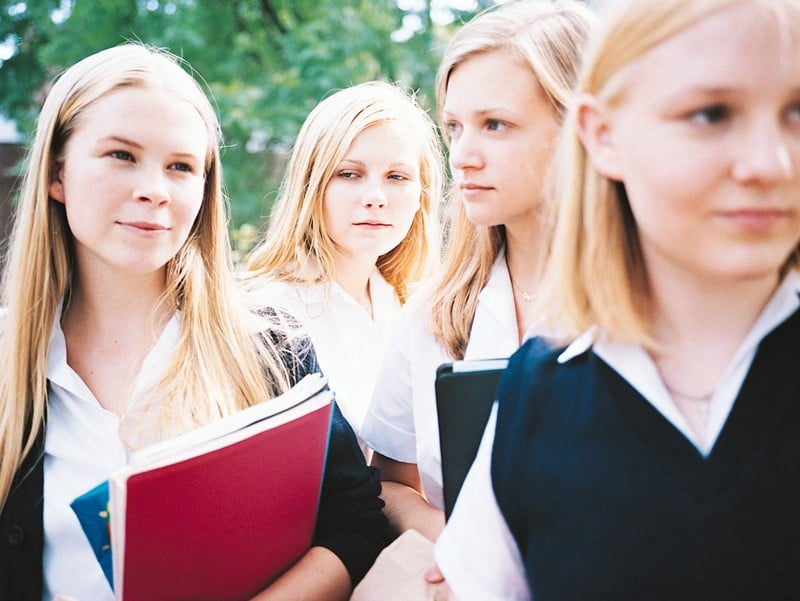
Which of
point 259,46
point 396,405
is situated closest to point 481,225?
point 396,405

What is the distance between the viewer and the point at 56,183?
1.88 metres

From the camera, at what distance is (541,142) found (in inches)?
69.3

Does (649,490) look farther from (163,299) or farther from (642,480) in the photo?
(163,299)

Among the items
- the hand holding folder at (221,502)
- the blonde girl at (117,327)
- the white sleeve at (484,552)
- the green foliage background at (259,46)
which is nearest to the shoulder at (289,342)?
the blonde girl at (117,327)

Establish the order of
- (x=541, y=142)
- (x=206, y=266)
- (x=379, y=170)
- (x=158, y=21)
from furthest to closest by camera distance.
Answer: (x=158, y=21), (x=379, y=170), (x=206, y=266), (x=541, y=142)

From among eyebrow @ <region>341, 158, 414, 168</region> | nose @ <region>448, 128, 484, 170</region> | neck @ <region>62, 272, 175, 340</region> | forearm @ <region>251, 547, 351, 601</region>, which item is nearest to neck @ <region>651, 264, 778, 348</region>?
nose @ <region>448, 128, 484, 170</region>

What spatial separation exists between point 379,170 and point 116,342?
38.4 inches

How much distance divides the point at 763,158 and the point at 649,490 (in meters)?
0.43

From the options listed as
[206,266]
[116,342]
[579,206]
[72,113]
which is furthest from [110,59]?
[579,206]

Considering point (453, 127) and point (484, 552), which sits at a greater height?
point (453, 127)

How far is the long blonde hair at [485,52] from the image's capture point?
1783 millimetres

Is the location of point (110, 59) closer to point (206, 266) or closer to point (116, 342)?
point (206, 266)

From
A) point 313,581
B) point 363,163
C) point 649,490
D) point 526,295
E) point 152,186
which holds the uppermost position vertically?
point 363,163

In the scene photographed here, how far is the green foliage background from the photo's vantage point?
7.01m
